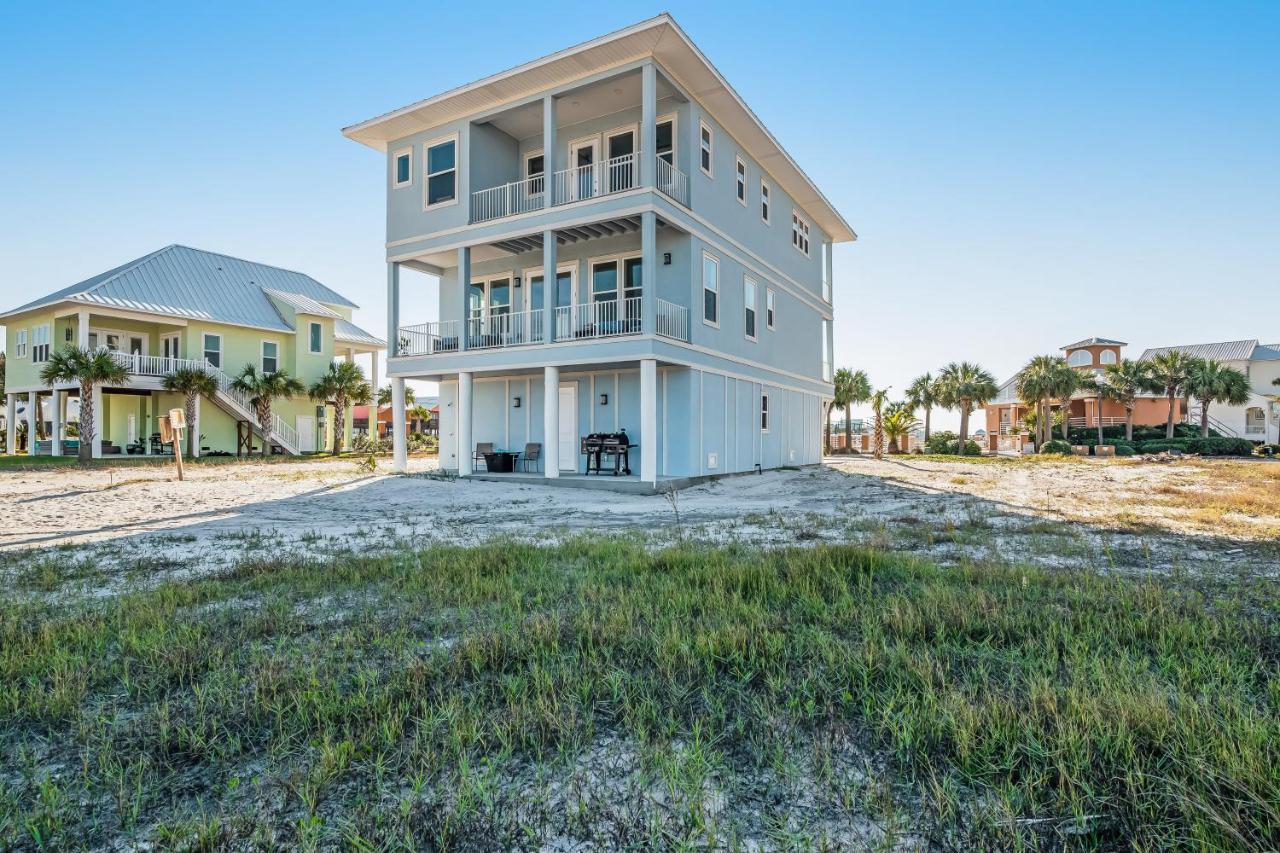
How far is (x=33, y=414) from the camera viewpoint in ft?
97.7

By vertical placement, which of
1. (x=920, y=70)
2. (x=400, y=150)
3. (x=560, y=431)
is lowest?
(x=560, y=431)

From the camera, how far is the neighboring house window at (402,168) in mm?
18953

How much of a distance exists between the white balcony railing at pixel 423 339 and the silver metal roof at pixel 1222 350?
55.6 m

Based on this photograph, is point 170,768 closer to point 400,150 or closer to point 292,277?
point 400,150

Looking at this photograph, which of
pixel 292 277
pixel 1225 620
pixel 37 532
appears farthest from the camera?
pixel 292 277

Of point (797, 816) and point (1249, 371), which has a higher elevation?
point (1249, 371)

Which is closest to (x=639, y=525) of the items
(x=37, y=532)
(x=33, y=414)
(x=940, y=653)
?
(x=940, y=653)

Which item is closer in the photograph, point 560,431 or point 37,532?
point 37,532

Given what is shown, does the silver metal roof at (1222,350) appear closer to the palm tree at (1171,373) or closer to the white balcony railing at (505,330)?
the palm tree at (1171,373)

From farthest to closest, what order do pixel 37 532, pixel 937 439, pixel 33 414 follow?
pixel 937 439 → pixel 33 414 → pixel 37 532

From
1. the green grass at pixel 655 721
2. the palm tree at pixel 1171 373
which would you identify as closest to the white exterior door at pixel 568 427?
the green grass at pixel 655 721

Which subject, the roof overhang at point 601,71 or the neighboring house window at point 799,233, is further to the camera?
the neighboring house window at point 799,233

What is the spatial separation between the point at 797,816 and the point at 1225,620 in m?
3.42

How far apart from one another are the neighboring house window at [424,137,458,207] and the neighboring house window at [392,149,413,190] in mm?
738
